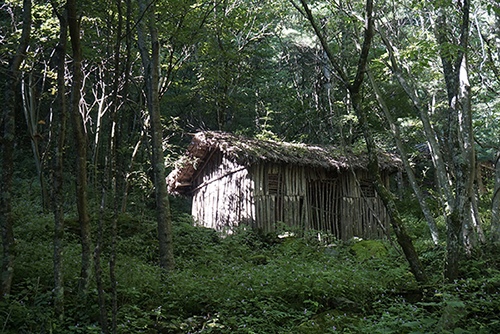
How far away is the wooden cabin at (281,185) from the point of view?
9.97m

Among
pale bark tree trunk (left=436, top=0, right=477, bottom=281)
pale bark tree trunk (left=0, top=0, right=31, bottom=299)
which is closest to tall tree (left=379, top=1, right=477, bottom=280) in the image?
pale bark tree trunk (left=436, top=0, right=477, bottom=281)

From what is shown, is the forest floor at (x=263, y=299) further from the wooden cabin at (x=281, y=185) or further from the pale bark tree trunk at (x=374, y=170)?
the wooden cabin at (x=281, y=185)

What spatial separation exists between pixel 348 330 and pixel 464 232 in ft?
10.5

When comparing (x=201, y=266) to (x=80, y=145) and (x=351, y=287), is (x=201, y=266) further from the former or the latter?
(x=80, y=145)

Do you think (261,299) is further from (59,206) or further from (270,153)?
(270,153)

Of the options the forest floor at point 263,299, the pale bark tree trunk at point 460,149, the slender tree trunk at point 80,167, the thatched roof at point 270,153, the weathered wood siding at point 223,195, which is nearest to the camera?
the forest floor at point 263,299

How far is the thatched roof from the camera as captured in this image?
9654mm

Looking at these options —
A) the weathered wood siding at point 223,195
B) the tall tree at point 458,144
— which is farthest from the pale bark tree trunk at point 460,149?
the weathered wood siding at point 223,195

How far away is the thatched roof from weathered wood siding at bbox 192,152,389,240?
1.37 feet

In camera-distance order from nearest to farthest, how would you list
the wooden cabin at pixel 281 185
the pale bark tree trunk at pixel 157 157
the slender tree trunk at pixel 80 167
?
the slender tree trunk at pixel 80 167 < the pale bark tree trunk at pixel 157 157 < the wooden cabin at pixel 281 185

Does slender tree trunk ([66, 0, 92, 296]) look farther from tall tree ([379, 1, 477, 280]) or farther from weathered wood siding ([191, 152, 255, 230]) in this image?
weathered wood siding ([191, 152, 255, 230])

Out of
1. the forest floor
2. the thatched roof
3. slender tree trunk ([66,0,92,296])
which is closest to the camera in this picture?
the forest floor

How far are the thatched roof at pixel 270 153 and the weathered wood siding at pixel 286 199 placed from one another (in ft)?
1.37

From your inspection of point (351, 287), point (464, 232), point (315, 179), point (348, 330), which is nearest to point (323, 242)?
point (315, 179)
